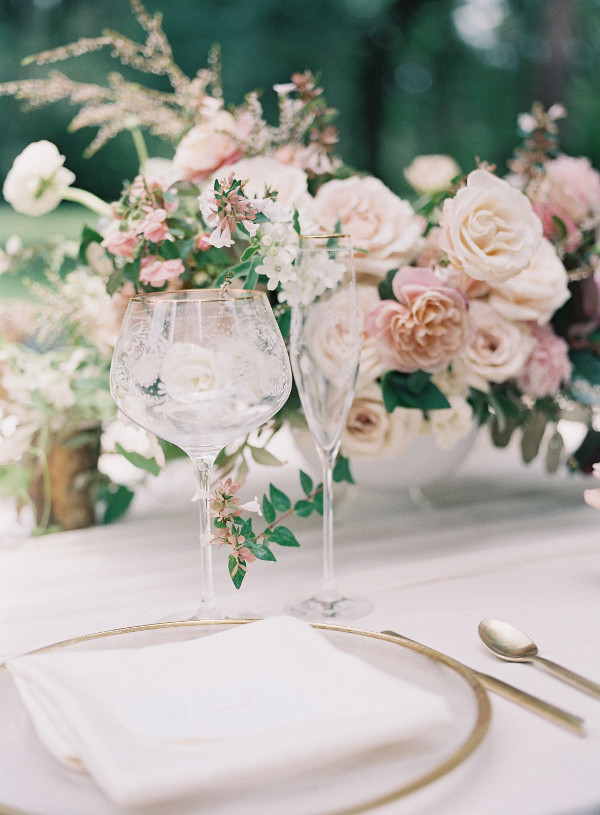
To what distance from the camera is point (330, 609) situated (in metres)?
0.71

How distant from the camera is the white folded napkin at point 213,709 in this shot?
1.25 feet

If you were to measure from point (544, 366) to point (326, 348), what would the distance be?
0.35m

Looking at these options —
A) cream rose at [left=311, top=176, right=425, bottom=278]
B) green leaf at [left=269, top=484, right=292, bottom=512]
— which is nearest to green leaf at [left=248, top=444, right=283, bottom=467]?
green leaf at [left=269, top=484, right=292, bottom=512]

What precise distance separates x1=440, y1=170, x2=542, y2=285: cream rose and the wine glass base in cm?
31

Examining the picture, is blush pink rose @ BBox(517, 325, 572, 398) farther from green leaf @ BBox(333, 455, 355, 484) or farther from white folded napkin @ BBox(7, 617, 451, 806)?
white folded napkin @ BBox(7, 617, 451, 806)

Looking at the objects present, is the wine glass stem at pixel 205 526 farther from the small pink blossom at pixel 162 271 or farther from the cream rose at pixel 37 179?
the cream rose at pixel 37 179

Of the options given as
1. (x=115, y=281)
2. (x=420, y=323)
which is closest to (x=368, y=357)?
(x=420, y=323)

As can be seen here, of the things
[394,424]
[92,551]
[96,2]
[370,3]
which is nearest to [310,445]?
[394,424]

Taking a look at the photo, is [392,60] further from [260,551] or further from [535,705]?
[535,705]

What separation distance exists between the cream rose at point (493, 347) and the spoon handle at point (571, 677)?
0.37 meters

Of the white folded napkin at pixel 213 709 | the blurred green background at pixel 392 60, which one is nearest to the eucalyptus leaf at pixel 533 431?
the white folded napkin at pixel 213 709

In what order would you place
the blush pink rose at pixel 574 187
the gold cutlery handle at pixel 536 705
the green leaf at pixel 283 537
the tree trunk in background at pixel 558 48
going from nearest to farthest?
the gold cutlery handle at pixel 536 705
the green leaf at pixel 283 537
the blush pink rose at pixel 574 187
the tree trunk in background at pixel 558 48

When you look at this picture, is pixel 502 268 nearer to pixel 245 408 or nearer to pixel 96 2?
pixel 245 408

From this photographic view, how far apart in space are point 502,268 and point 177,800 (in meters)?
0.55
